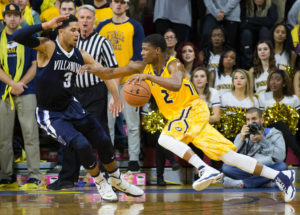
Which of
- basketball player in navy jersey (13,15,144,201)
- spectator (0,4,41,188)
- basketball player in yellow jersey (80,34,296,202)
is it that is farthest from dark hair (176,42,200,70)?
basketball player in navy jersey (13,15,144,201)

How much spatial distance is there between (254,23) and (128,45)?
2.83 metres

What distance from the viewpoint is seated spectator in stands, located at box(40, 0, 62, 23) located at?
8744 mm

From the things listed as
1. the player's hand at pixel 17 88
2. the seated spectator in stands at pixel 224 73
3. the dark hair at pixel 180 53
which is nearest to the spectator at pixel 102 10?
the dark hair at pixel 180 53

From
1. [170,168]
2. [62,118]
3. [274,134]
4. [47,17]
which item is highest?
[47,17]

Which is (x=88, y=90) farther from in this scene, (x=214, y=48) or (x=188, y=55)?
(x=214, y=48)

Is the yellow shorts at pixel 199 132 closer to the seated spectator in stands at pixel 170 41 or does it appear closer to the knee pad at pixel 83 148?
the knee pad at pixel 83 148

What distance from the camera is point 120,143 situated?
8461 mm

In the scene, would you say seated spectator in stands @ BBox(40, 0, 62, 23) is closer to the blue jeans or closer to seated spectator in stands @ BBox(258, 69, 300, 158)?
seated spectator in stands @ BBox(258, 69, 300, 158)

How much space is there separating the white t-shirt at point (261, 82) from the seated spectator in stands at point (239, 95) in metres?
0.45

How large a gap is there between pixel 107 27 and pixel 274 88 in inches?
103

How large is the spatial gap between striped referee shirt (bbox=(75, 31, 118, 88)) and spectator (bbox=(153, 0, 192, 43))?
2.28 metres

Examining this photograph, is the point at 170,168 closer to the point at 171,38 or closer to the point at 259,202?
the point at 171,38

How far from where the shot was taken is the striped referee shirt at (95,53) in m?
7.13

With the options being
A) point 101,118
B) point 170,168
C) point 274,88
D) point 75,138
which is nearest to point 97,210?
point 75,138
